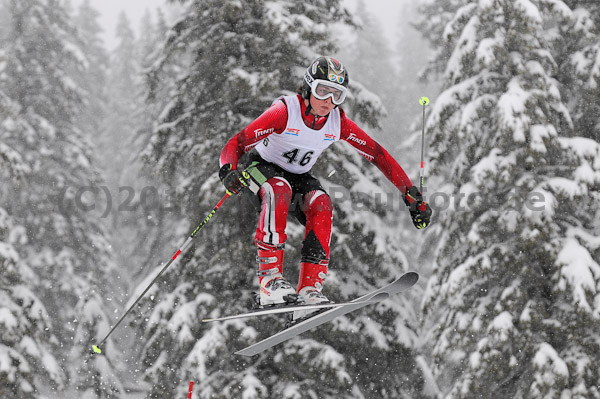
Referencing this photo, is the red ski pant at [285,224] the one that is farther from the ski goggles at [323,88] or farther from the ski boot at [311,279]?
the ski goggles at [323,88]

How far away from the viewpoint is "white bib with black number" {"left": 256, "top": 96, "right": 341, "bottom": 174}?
6508 millimetres

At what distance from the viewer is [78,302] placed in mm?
17125

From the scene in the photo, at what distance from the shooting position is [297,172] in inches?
273

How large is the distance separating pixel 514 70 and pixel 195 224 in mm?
6104

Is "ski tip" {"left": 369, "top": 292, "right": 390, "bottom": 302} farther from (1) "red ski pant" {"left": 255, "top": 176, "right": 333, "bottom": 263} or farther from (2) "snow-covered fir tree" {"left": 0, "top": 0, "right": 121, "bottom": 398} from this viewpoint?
(2) "snow-covered fir tree" {"left": 0, "top": 0, "right": 121, "bottom": 398}

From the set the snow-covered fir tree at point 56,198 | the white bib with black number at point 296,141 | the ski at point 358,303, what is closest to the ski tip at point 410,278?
the ski at point 358,303

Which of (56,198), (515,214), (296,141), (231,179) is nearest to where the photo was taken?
(231,179)

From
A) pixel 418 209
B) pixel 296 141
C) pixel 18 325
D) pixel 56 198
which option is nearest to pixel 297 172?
pixel 296 141

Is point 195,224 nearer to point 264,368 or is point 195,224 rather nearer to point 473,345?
point 264,368

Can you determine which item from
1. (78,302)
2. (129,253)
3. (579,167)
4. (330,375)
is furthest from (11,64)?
(579,167)

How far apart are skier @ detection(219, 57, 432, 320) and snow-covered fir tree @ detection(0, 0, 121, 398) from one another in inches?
403

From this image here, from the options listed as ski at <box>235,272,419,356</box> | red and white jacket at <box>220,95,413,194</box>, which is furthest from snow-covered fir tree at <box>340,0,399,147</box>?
ski at <box>235,272,419,356</box>

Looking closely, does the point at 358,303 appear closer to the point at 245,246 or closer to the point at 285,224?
the point at 285,224

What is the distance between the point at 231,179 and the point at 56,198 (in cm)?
1290
